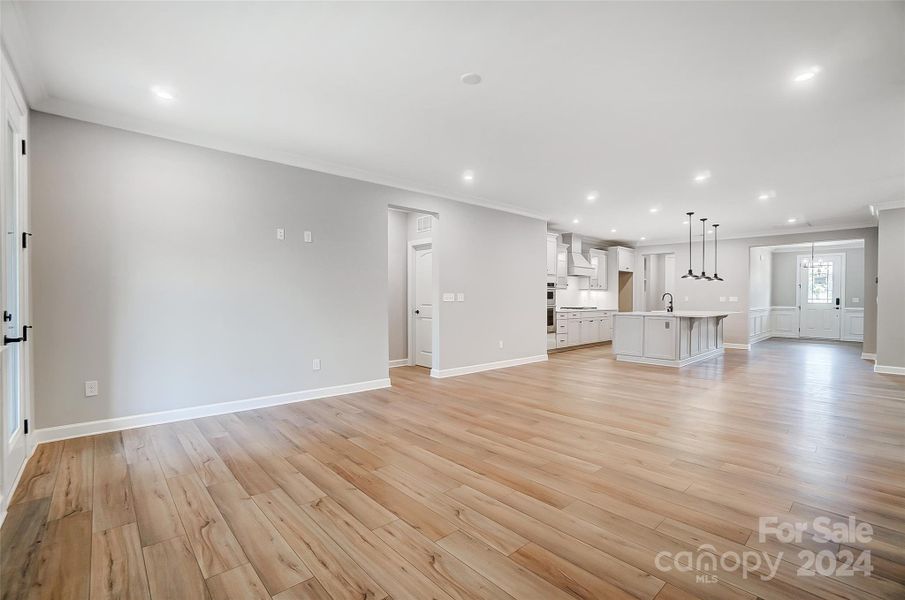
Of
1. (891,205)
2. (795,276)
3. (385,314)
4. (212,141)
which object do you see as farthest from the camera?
(795,276)

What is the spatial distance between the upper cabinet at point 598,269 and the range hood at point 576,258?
41 centimetres

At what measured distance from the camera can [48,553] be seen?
71.4 inches

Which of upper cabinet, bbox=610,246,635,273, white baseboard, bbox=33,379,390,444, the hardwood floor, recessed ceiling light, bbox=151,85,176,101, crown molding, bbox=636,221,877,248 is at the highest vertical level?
recessed ceiling light, bbox=151,85,176,101

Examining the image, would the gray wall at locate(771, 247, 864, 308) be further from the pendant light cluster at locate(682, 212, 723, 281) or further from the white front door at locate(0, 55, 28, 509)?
the white front door at locate(0, 55, 28, 509)

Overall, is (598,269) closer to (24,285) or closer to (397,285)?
(397,285)

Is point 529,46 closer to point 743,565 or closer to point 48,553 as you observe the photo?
point 743,565

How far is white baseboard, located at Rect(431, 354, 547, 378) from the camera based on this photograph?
594 centimetres

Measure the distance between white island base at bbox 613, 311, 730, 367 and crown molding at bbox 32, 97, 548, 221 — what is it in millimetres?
4320

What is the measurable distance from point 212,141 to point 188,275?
1333 millimetres

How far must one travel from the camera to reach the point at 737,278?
375 inches

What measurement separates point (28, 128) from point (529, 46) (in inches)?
152

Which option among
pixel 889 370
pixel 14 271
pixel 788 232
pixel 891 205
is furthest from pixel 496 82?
pixel 788 232

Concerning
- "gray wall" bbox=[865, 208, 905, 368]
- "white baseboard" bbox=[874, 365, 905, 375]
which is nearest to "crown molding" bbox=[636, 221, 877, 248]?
"gray wall" bbox=[865, 208, 905, 368]

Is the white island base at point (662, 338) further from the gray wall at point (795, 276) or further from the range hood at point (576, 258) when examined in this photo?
the gray wall at point (795, 276)
